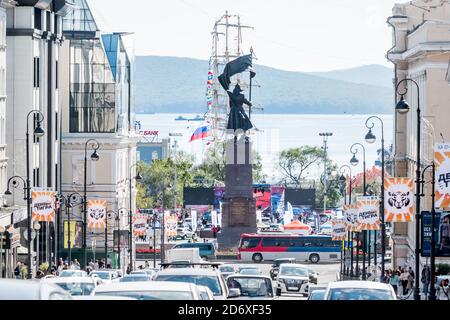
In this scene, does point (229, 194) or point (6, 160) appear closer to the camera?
point (6, 160)

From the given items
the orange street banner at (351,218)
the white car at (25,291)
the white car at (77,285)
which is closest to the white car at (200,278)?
the white car at (77,285)

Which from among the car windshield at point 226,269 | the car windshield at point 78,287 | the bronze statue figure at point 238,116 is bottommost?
the car windshield at point 226,269

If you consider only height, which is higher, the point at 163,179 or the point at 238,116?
the point at 238,116

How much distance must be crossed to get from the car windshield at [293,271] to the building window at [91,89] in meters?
46.1

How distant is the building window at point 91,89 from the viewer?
9669 centimetres

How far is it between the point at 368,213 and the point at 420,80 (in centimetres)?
1627

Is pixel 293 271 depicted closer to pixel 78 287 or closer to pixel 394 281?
pixel 394 281

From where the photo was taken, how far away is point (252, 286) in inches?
1155

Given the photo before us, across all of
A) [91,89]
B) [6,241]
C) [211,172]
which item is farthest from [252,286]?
[211,172]

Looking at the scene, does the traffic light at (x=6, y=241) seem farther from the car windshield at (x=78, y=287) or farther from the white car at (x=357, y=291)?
the white car at (x=357, y=291)

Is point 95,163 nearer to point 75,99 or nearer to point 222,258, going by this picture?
point 75,99

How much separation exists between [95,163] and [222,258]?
1234 cm

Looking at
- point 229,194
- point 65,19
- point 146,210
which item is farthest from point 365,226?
point 146,210
